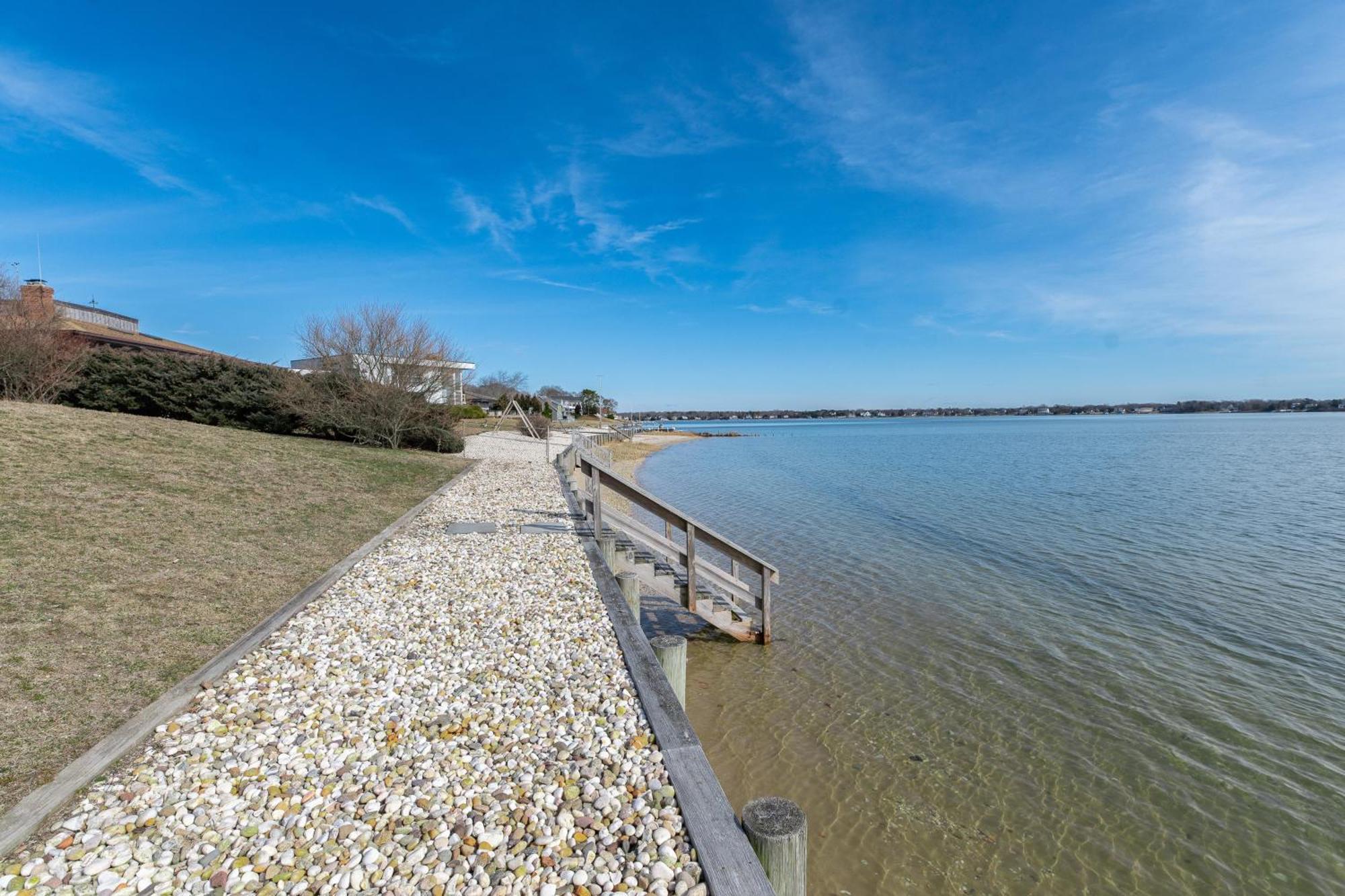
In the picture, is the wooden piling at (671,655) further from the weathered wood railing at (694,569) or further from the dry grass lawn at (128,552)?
the dry grass lawn at (128,552)

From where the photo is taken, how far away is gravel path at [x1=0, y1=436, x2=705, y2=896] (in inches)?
109

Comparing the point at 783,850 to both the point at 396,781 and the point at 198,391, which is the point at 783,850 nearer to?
the point at 396,781

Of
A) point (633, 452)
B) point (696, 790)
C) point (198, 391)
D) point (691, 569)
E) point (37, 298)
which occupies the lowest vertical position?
point (633, 452)

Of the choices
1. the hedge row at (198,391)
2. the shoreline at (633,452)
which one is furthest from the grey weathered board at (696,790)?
the hedge row at (198,391)

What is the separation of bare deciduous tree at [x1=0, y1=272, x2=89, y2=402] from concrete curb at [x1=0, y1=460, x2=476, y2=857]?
61.6 ft

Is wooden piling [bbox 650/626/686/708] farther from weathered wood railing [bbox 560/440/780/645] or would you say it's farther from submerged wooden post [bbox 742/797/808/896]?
weathered wood railing [bbox 560/440/780/645]

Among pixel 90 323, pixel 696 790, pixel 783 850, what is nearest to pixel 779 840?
pixel 783 850

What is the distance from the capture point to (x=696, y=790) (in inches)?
131

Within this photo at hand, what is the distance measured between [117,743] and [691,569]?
6039mm

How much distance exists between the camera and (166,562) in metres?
7.29

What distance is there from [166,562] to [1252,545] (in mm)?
20838

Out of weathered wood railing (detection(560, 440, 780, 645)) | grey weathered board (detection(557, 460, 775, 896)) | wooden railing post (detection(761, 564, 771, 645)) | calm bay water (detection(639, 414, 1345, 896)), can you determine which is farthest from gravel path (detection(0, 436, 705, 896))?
wooden railing post (detection(761, 564, 771, 645))

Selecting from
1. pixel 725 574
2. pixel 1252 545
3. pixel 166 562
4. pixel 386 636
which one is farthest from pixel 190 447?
pixel 1252 545

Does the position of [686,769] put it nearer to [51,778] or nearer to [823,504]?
[51,778]
